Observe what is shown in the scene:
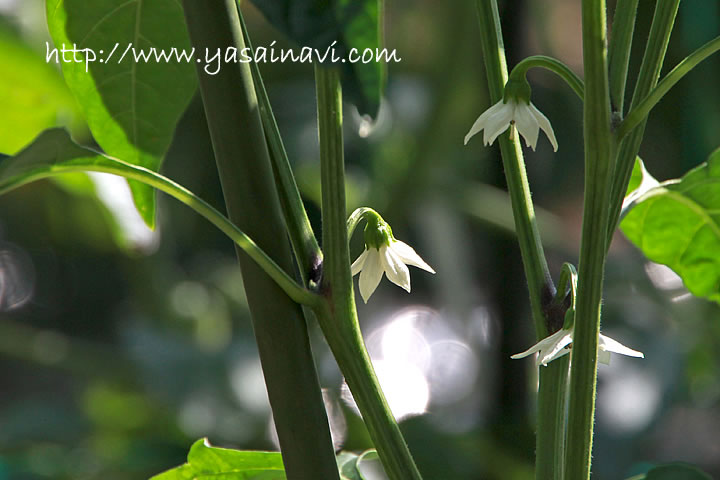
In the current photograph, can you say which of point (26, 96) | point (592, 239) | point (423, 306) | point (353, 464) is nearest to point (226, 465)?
point (353, 464)

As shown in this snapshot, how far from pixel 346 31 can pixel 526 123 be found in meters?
0.08

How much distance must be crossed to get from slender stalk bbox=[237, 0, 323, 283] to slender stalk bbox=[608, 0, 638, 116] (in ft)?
0.23

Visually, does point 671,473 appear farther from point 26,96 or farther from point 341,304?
point 26,96

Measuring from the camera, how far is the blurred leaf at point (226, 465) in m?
0.23

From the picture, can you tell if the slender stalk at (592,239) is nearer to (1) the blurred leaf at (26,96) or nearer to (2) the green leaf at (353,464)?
(2) the green leaf at (353,464)

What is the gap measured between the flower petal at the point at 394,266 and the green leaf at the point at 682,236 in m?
0.10

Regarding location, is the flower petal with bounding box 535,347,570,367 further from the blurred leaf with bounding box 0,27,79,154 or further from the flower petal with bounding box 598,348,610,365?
the blurred leaf with bounding box 0,27,79,154

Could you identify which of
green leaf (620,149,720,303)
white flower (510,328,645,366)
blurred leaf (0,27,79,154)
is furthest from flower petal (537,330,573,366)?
blurred leaf (0,27,79,154)

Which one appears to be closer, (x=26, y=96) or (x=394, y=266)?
(x=394, y=266)

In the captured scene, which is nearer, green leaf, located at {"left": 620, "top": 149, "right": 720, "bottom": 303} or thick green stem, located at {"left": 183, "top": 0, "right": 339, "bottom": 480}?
thick green stem, located at {"left": 183, "top": 0, "right": 339, "bottom": 480}

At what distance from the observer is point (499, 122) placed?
18cm

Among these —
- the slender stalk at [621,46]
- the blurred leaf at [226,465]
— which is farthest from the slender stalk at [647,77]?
the blurred leaf at [226,465]

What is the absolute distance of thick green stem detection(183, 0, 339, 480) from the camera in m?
0.17

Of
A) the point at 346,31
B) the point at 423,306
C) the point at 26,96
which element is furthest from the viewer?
the point at 423,306
